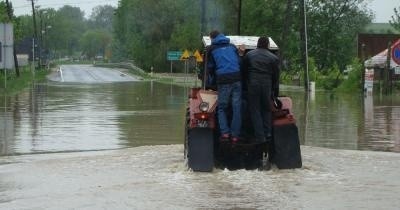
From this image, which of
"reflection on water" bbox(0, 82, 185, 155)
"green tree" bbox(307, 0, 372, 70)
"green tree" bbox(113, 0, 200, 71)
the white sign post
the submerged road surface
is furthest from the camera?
"green tree" bbox(113, 0, 200, 71)

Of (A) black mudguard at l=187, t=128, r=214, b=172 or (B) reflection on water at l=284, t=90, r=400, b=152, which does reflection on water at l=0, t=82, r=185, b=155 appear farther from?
(A) black mudguard at l=187, t=128, r=214, b=172

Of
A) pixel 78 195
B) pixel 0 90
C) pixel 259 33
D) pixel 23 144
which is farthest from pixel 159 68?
pixel 78 195

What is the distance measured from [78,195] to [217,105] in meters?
2.90

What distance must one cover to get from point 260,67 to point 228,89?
2.03ft

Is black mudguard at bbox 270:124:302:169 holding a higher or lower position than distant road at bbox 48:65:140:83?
lower

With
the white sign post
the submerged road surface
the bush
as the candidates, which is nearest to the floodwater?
the submerged road surface

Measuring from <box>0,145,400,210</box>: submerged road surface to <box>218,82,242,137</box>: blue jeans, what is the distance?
673 millimetres

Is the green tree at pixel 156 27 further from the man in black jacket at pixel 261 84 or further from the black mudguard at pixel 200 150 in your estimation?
the black mudguard at pixel 200 150

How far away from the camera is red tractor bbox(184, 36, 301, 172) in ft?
37.9

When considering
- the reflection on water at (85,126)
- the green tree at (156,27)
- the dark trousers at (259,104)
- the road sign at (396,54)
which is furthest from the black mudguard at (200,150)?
the green tree at (156,27)

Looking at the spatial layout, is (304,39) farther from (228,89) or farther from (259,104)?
(228,89)

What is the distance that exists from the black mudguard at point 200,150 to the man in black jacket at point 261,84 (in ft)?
2.47

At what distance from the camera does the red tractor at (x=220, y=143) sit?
11566 millimetres

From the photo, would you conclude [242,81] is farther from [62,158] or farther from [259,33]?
[259,33]
